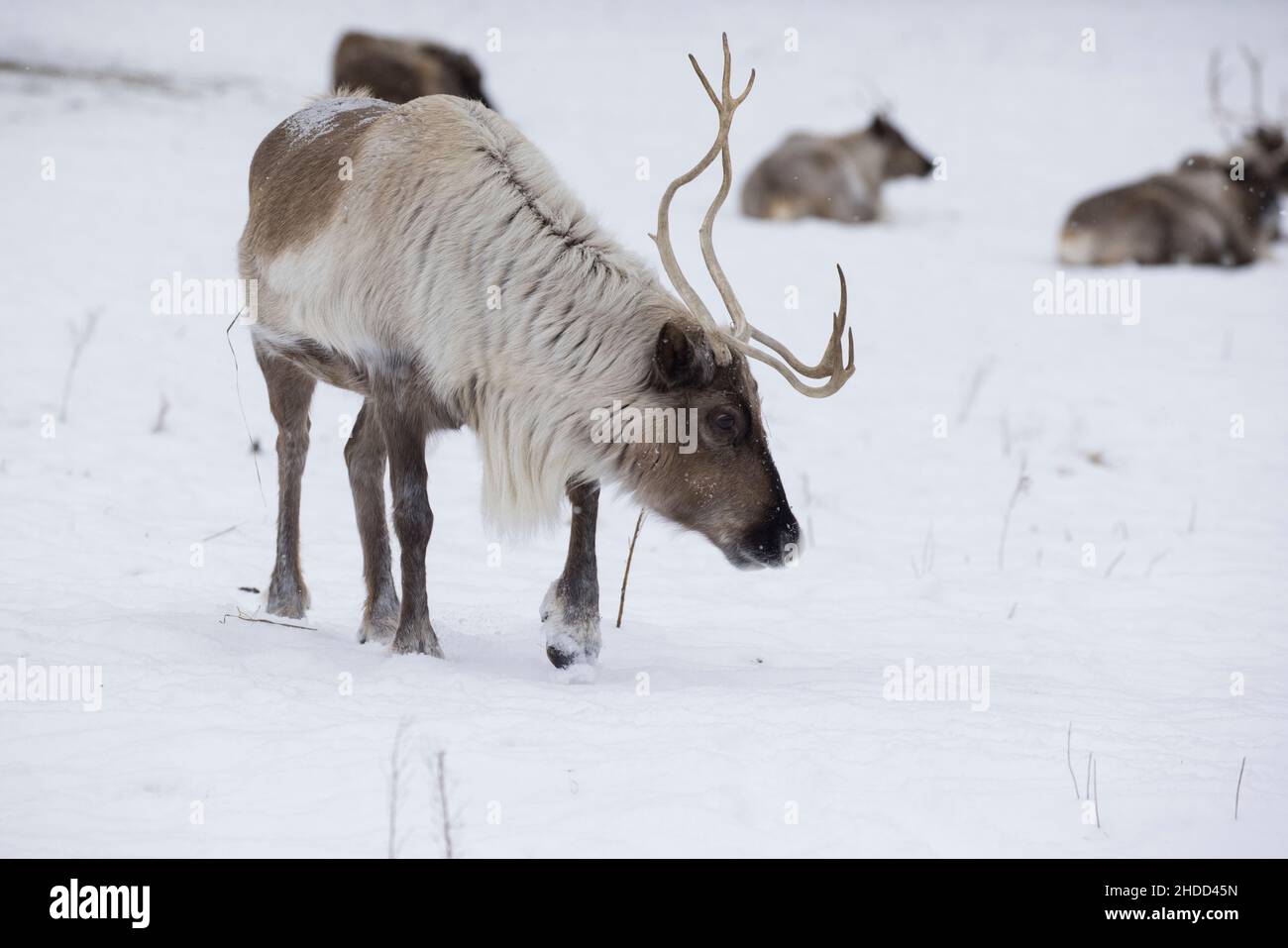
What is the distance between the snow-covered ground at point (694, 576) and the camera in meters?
3.38

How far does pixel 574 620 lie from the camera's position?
4660 mm

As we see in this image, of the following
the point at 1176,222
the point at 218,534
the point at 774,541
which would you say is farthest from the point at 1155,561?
the point at 1176,222

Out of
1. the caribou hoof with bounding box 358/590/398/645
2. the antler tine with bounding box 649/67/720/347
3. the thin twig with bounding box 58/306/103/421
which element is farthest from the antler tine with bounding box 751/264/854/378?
the thin twig with bounding box 58/306/103/421

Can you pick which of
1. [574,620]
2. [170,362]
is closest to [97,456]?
[170,362]

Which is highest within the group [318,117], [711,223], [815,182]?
[815,182]

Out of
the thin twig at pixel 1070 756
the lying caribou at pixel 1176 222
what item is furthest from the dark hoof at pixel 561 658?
the lying caribou at pixel 1176 222

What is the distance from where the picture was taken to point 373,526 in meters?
5.11

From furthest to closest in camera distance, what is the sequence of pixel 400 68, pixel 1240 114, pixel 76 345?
pixel 1240 114 → pixel 400 68 → pixel 76 345

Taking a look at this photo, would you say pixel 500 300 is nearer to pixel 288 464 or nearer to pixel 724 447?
pixel 724 447

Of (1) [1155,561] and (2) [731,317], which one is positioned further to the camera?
(1) [1155,561]

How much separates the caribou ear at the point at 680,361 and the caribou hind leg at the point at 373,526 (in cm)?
115

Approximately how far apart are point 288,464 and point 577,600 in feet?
4.76
